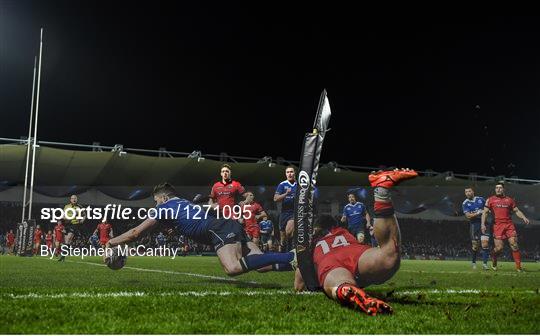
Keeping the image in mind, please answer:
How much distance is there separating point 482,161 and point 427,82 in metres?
7.98

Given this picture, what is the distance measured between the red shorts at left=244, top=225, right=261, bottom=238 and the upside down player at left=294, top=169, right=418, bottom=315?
162 centimetres

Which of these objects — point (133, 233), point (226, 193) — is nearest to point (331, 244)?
point (226, 193)

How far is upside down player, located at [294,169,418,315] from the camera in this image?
20.3 feet

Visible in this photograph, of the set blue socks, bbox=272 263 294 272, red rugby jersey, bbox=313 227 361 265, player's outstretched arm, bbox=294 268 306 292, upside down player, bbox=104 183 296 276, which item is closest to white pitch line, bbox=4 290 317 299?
player's outstretched arm, bbox=294 268 306 292

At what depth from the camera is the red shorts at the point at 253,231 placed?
28.8ft

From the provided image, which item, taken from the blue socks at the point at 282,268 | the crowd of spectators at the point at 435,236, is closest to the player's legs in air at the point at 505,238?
the crowd of spectators at the point at 435,236

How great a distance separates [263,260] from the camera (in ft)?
27.1

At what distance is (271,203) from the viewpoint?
9.83m

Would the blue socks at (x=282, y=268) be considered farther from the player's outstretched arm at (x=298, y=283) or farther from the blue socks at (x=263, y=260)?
the player's outstretched arm at (x=298, y=283)

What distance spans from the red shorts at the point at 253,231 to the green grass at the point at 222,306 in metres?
0.80

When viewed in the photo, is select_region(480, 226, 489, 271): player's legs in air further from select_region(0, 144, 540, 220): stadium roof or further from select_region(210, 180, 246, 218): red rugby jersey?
select_region(210, 180, 246, 218): red rugby jersey

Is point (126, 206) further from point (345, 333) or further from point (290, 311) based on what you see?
point (345, 333)

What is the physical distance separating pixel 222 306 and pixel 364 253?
217cm

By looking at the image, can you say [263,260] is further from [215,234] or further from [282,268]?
[215,234]
